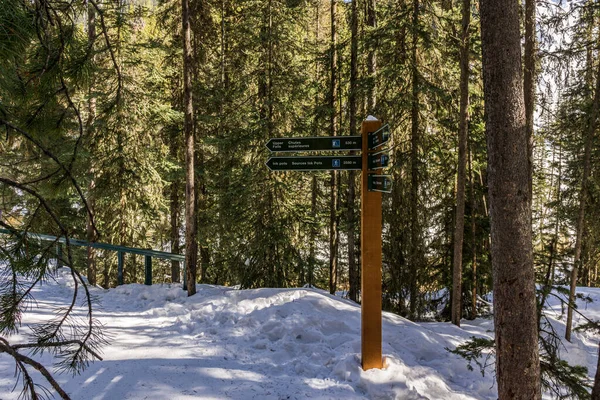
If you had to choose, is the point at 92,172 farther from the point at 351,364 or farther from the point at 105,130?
the point at 351,364

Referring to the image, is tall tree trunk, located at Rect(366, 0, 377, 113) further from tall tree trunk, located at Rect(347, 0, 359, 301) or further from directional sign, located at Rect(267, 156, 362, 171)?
directional sign, located at Rect(267, 156, 362, 171)

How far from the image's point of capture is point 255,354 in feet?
18.9

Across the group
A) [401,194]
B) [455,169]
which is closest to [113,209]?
[401,194]

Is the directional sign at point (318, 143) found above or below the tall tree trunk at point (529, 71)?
below

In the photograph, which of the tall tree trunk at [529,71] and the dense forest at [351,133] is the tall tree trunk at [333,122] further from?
the tall tree trunk at [529,71]

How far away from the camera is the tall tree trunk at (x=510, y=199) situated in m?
3.74

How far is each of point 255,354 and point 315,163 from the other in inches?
117

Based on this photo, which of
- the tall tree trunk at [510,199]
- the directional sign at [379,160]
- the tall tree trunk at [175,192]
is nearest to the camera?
the tall tree trunk at [510,199]

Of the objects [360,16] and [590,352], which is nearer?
[590,352]

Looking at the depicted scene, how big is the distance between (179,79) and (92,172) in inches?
211

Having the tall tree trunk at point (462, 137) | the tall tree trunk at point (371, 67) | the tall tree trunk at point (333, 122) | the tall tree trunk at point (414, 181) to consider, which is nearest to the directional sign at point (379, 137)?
the tall tree trunk at point (462, 137)

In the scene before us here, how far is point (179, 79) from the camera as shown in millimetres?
15664

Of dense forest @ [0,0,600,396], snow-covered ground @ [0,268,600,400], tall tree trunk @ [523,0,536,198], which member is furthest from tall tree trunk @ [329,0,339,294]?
tall tree trunk @ [523,0,536,198]

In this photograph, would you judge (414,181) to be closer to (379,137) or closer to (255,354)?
(379,137)
